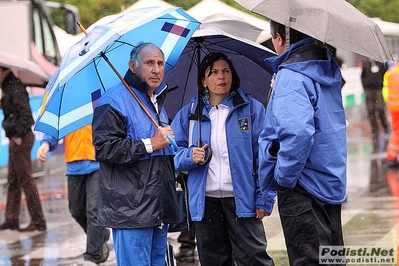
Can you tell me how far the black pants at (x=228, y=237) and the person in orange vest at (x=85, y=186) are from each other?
2122mm

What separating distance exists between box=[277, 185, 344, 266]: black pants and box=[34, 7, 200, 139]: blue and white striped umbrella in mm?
1537

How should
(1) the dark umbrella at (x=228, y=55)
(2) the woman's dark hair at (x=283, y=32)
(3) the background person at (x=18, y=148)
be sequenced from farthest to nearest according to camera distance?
1. (3) the background person at (x=18, y=148)
2. (1) the dark umbrella at (x=228, y=55)
3. (2) the woman's dark hair at (x=283, y=32)

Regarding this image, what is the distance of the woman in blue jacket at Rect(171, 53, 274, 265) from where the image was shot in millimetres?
5840

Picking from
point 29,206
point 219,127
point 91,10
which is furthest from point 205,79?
point 91,10

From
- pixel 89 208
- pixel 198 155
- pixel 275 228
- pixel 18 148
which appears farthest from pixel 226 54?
pixel 18 148

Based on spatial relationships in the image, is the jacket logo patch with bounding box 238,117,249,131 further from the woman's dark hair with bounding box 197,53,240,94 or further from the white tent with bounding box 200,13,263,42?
the white tent with bounding box 200,13,263,42

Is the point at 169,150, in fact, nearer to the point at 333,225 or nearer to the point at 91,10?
the point at 333,225

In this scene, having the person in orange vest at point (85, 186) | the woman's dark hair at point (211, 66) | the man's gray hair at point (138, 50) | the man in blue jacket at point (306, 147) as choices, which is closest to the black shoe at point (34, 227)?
the person in orange vest at point (85, 186)

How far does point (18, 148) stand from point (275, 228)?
3.60 meters

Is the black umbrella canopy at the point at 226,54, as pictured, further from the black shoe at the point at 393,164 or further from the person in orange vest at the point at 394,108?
the black shoe at the point at 393,164

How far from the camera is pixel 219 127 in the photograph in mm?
5965

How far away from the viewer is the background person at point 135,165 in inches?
208

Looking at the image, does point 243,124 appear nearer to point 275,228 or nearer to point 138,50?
point 138,50

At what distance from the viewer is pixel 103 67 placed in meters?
5.82
